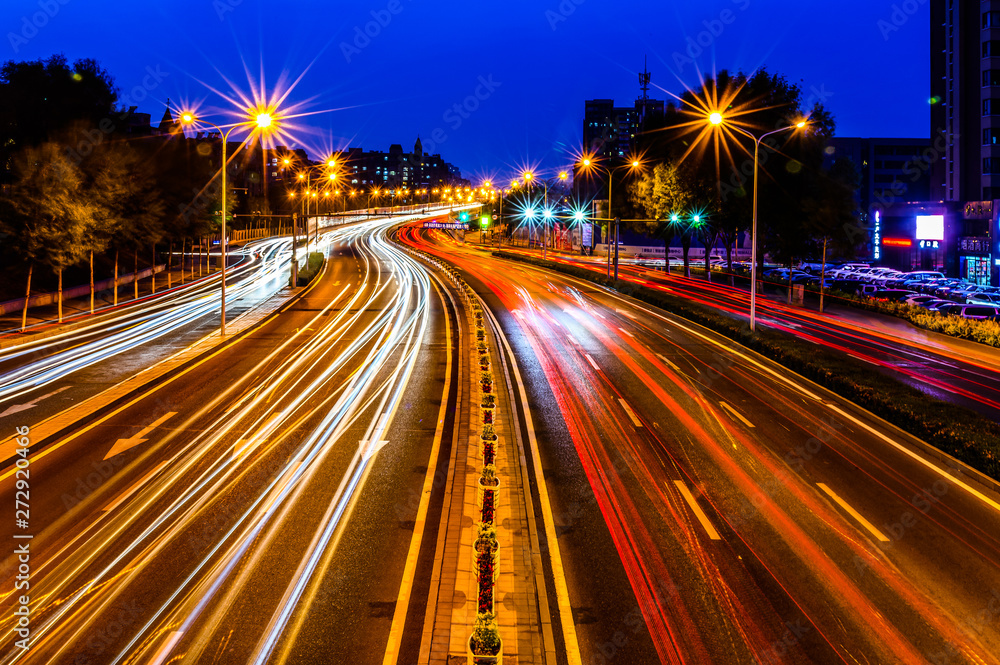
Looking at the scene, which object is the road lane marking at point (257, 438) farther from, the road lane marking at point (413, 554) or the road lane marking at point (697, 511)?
the road lane marking at point (697, 511)

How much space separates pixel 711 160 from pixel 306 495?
4711 cm

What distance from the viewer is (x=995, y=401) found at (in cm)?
1934

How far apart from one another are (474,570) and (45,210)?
30579mm

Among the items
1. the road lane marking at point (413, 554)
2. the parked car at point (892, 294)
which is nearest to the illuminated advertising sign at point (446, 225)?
the parked car at point (892, 294)

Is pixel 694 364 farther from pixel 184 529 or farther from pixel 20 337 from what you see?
pixel 20 337

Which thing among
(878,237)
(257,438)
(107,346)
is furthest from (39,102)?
(878,237)

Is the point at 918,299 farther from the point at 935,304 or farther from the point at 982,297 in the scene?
the point at 982,297

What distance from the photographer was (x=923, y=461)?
46.2 feet

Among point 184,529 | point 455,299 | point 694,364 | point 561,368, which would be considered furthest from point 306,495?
point 455,299

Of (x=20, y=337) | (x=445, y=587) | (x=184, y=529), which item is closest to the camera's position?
(x=445, y=587)

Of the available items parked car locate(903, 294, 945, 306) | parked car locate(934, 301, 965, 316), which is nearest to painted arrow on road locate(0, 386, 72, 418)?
parked car locate(934, 301, 965, 316)

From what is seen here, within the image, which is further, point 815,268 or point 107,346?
point 815,268

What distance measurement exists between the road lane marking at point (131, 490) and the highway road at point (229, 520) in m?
0.05

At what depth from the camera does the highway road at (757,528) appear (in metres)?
7.91
